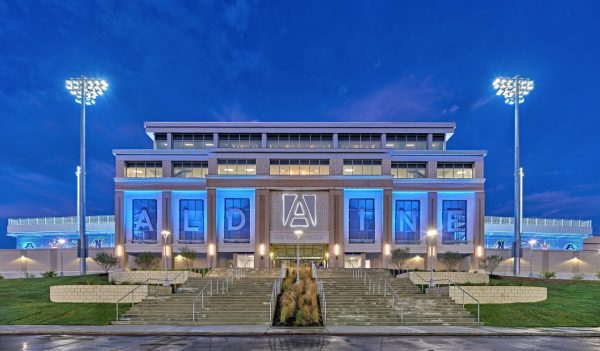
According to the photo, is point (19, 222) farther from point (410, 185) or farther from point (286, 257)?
point (410, 185)

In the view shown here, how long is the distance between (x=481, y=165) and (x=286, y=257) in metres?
27.3

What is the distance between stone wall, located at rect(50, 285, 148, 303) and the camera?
23328 mm

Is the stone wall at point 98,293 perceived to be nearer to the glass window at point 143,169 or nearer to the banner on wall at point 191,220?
the banner on wall at point 191,220

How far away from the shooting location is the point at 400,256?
135 feet

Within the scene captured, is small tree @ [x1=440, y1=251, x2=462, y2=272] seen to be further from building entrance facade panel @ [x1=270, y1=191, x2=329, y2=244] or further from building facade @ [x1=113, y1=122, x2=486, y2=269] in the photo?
building entrance facade panel @ [x1=270, y1=191, x2=329, y2=244]

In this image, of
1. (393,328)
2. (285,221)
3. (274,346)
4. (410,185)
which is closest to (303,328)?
(274,346)

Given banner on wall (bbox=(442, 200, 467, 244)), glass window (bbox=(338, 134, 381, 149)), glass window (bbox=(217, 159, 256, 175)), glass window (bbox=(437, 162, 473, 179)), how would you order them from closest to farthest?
1. banner on wall (bbox=(442, 200, 467, 244))
2. glass window (bbox=(217, 159, 256, 175))
3. glass window (bbox=(437, 162, 473, 179))
4. glass window (bbox=(338, 134, 381, 149))

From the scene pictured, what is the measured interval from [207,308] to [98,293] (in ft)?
25.3

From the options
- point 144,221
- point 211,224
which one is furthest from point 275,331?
point 144,221

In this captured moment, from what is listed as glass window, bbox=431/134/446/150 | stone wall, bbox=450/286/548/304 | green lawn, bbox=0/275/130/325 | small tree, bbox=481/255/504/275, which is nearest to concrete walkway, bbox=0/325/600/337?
→ green lawn, bbox=0/275/130/325

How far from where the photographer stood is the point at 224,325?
1958cm

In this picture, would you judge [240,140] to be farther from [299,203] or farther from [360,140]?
[360,140]

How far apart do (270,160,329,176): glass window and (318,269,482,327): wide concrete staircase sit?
2071 cm

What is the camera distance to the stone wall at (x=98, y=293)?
23.3 metres
